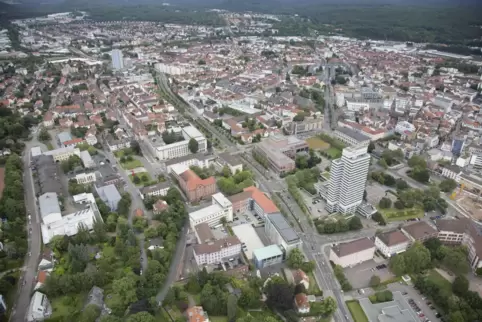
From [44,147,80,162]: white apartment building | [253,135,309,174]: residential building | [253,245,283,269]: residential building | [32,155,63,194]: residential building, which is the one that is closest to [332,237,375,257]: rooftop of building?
[253,245,283,269]: residential building

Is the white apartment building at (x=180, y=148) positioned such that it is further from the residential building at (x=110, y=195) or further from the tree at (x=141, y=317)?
the tree at (x=141, y=317)

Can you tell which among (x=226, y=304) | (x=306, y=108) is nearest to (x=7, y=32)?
(x=306, y=108)

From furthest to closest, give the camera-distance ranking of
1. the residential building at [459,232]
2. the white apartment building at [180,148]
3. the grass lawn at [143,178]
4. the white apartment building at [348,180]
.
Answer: the white apartment building at [180,148] < the grass lawn at [143,178] < the white apartment building at [348,180] < the residential building at [459,232]

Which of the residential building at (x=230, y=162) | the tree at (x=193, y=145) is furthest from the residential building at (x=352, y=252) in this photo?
the tree at (x=193, y=145)

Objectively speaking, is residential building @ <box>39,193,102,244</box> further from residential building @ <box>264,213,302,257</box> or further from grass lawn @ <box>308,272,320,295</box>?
grass lawn @ <box>308,272,320,295</box>

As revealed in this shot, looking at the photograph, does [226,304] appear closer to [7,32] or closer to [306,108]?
[306,108]

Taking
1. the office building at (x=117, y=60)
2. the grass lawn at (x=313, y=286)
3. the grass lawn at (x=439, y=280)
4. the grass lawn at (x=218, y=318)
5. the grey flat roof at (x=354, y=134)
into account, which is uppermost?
the office building at (x=117, y=60)
